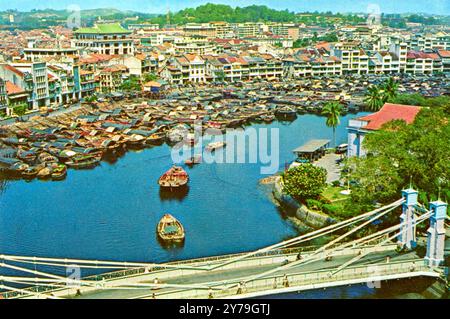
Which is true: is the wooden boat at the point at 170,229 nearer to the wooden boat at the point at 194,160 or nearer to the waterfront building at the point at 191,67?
the wooden boat at the point at 194,160

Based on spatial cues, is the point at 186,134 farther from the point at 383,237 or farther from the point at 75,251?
the point at 383,237

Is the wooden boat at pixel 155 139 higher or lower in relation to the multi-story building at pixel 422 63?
lower

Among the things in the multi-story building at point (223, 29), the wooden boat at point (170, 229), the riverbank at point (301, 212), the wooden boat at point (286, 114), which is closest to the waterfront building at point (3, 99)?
the wooden boat at point (286, 114)

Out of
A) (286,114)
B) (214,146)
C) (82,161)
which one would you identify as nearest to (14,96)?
(82,161)

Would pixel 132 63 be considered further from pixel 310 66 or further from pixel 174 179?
pixel 174 179

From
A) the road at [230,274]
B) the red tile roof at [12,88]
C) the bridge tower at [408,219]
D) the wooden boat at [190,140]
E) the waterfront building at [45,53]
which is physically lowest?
the wooden boat at [190,140]
